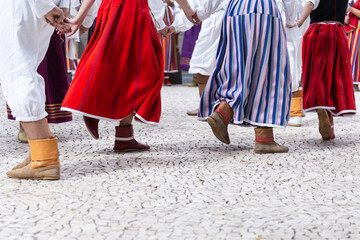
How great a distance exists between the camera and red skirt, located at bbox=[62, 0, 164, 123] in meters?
3.25

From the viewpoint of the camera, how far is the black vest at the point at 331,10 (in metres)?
4.23

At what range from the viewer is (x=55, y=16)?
2.71m

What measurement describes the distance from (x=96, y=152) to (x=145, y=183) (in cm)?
89

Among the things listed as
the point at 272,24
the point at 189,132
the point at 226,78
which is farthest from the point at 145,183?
the point at 189,132

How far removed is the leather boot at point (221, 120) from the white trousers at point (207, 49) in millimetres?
1847

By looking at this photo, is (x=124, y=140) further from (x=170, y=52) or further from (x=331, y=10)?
(x=170, y=52)

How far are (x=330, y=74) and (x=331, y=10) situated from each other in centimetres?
47

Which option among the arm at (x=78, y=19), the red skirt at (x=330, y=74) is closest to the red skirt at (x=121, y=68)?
the arm at (x=78, y=19)

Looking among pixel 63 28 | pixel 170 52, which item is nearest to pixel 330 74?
pixel 63 28

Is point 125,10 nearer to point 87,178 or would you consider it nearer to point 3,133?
point 87,178

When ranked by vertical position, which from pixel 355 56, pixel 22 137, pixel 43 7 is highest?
pixel 43 7

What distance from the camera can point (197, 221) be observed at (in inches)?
89.3

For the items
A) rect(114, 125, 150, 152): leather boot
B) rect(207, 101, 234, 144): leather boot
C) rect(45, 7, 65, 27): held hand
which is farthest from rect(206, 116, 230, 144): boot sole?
rect(45, 7, 65, 27): held hand

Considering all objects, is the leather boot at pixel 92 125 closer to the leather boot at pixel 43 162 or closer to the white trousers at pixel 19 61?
the leather boot at pixel 43 162
